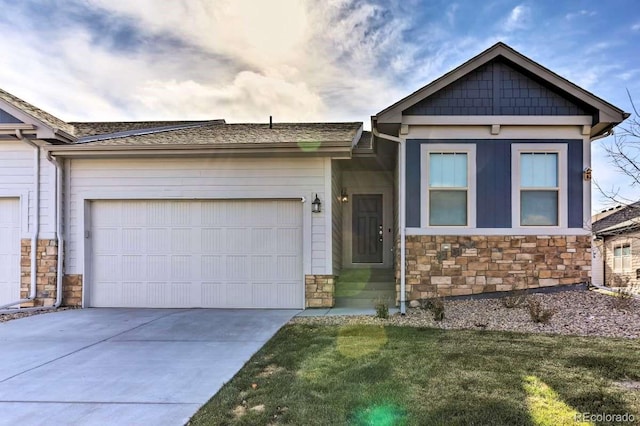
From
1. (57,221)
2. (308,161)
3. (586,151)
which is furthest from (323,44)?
(57,221)

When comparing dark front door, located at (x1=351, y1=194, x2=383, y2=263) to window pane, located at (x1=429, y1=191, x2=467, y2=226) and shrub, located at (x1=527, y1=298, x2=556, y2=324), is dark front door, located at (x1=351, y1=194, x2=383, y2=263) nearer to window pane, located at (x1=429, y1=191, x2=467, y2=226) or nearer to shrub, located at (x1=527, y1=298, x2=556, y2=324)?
window pane, located at (x1=429, y1=191, x2=467, y2=226)

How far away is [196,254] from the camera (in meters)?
9.09

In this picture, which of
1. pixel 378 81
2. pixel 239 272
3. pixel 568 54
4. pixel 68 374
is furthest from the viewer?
pixel 378 81

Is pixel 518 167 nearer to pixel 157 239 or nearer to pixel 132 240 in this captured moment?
pixel 157 239

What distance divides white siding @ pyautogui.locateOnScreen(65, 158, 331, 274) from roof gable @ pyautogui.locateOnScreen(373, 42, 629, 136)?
2010mm

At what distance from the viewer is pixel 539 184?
850 cm

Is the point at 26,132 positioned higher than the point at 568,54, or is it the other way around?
the point at 568,54

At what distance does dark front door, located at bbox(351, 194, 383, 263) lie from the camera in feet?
39.1

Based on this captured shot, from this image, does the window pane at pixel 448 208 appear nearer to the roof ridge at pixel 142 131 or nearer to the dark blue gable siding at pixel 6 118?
the roof ridge at pixel 142 131

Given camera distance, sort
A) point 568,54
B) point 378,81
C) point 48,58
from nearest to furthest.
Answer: point 568,54 < point 48,58 < point 378,81

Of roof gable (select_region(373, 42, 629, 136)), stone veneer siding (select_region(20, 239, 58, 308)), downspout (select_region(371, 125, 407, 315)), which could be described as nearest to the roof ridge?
stone veneer siding (select_region(20, 239, 58, 308))

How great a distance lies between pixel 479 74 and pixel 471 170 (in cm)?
188

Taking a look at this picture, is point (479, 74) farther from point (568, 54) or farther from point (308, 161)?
point (308, 161)

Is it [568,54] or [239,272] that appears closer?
[239,272]
